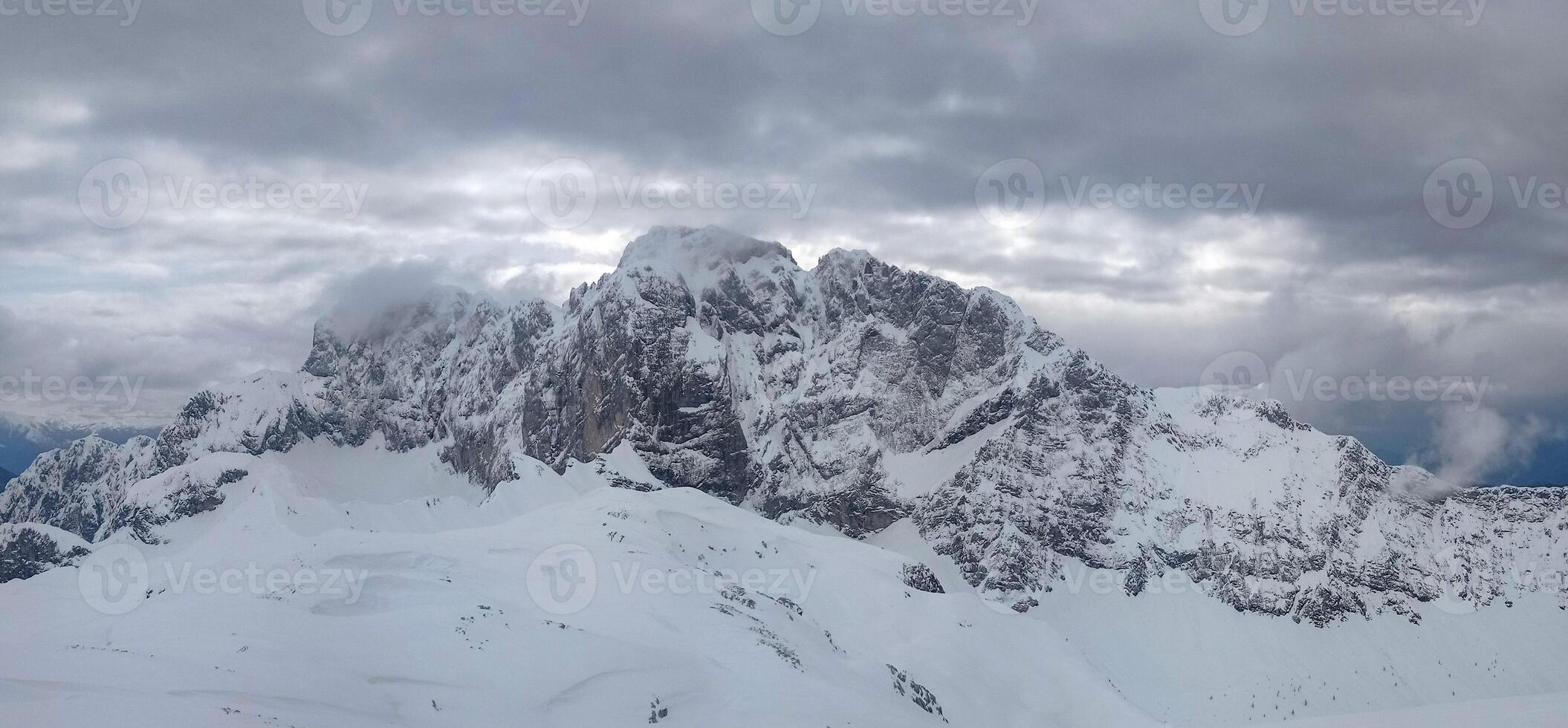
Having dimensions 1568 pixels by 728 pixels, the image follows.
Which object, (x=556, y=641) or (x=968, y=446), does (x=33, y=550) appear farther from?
(x=968, y=446)

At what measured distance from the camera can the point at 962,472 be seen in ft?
523

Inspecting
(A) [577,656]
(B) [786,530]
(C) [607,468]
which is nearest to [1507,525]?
(B) [786,530]

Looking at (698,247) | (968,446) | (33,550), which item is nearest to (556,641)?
(33,550)

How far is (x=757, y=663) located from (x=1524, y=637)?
415 ft

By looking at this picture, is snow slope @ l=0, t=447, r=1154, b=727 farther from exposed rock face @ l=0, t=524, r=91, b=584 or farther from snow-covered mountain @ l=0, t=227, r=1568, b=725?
exposed rock face @ l=0, t=524, r=91, b=584

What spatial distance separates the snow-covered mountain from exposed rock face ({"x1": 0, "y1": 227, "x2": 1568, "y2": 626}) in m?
0.40

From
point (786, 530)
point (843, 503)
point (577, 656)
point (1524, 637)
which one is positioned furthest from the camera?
point (843, 503)

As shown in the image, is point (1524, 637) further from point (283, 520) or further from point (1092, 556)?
point (283, 520)

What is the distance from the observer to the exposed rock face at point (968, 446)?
471ft

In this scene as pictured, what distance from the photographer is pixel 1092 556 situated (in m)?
151

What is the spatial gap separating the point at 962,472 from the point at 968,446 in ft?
21.4

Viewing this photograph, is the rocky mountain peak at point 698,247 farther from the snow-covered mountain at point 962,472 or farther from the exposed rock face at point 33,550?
the exposed rock face at point 33,550

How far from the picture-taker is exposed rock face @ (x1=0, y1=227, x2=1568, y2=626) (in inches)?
5655

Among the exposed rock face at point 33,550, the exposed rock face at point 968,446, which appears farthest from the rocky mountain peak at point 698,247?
the exposed rock face at point 33,550
